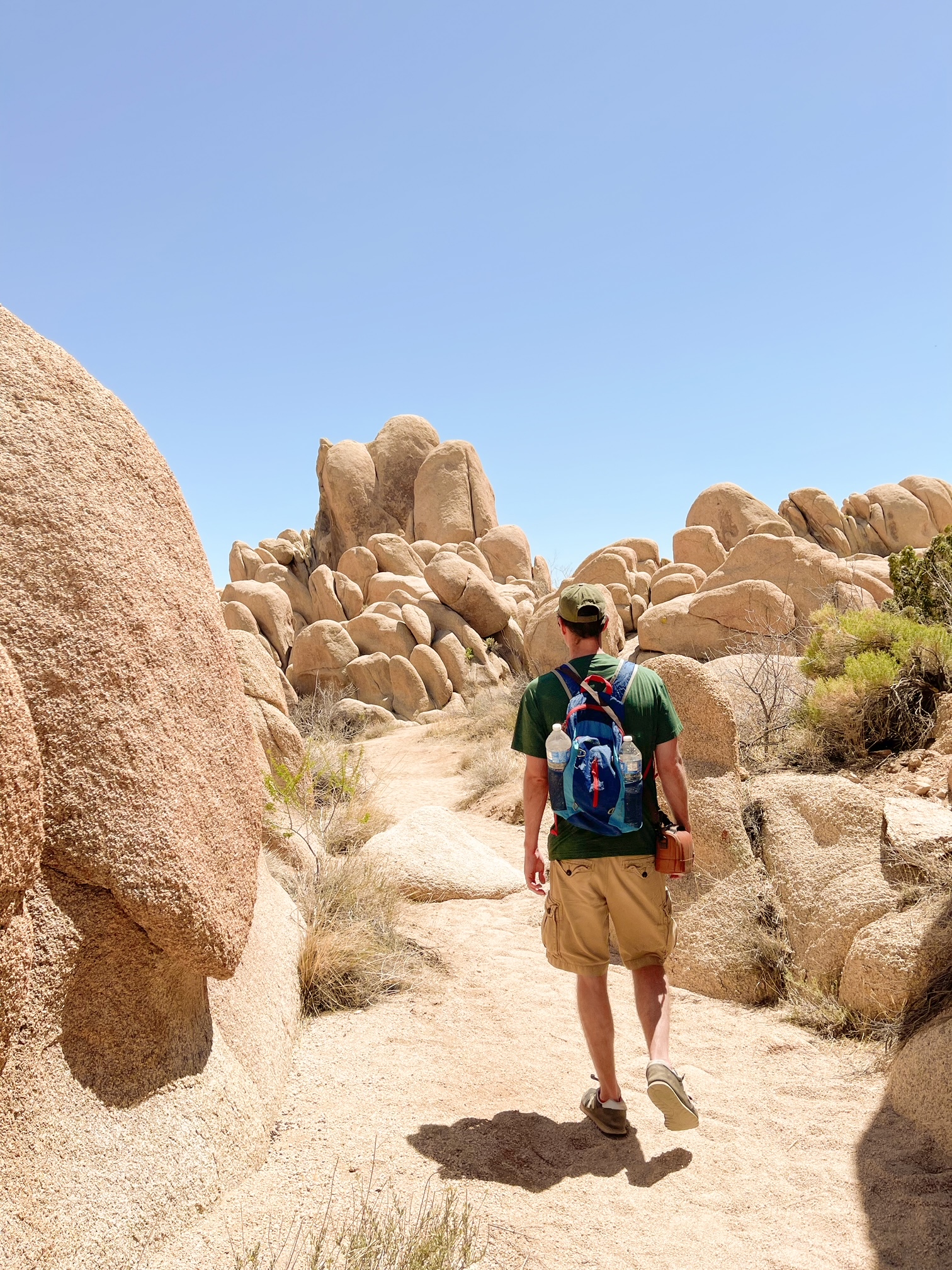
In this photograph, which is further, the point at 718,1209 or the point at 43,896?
the point at 718,1209

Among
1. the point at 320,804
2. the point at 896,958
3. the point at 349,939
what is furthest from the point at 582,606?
the point at 320,804

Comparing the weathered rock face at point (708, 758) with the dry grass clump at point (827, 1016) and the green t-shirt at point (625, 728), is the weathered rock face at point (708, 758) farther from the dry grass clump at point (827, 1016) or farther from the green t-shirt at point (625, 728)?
the green t-shirt at point (625, 728)

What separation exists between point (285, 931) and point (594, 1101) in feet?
5.87

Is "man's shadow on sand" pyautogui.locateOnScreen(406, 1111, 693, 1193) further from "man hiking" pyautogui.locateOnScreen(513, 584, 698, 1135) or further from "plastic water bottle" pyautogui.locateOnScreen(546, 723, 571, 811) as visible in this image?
"plastic water bottle" pyautogui.locateOnScreen(546, 723, 571, 811)

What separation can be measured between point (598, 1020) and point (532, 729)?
105cm

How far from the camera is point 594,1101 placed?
3.29 metres

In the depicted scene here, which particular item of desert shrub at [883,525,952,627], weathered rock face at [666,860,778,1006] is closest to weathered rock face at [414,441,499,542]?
desert shrub at [883,525,952,627]

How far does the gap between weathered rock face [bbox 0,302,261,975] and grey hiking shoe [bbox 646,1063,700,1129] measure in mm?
1438

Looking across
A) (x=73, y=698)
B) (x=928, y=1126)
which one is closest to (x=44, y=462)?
(x=73, y=698)

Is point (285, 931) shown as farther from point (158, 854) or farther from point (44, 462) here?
point (44, 462)

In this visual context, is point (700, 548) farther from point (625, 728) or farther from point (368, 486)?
point (625, 728)

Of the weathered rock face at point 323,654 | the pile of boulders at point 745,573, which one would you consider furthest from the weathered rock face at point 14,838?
the weathered rock face at point 323,654

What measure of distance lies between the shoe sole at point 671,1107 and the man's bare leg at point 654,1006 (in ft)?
0.45

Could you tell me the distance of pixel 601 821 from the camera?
303cm
